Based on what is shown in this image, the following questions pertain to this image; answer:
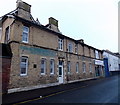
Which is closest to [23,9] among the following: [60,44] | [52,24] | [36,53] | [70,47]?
[52,24]

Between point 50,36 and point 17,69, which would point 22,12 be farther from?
point 17,69

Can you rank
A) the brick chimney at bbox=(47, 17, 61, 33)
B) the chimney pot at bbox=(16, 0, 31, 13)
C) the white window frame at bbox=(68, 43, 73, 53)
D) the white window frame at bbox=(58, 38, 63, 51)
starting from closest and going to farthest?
the chimney pot at bbox=(16, 0, 31, 13) → the white window frame at bbox=(58, 38, 63, 51) → the brick chimney at bbox=(47, 17, 61, 33) → the white window frame at bbox=(68, 43, 73, 53)

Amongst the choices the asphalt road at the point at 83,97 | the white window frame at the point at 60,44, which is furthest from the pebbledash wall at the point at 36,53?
the asphalt road at the point at 83,97

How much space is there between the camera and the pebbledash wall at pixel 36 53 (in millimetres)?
12047

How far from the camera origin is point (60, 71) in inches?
690

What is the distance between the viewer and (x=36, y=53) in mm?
14000

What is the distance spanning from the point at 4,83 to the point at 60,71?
8598 mm

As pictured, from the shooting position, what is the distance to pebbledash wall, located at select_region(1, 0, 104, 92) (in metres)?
12.0

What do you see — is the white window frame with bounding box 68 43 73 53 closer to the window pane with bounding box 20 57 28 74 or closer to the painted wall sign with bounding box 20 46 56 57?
the painted wall sign with bounding box 20 46 56 57

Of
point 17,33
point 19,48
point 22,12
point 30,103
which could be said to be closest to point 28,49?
point 19,48

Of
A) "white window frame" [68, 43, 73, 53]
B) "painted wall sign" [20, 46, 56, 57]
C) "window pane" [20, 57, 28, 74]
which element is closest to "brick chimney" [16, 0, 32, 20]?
"painted wall sign" [20, 46, 56, 57]

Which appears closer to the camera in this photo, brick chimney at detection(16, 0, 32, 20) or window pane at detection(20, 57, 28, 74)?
window pane at detection(20, 57, 28, 74)

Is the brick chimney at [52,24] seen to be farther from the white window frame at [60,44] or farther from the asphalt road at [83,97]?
the asphalt road at [83,97]

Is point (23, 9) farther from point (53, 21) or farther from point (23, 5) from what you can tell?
point (53, 21)
